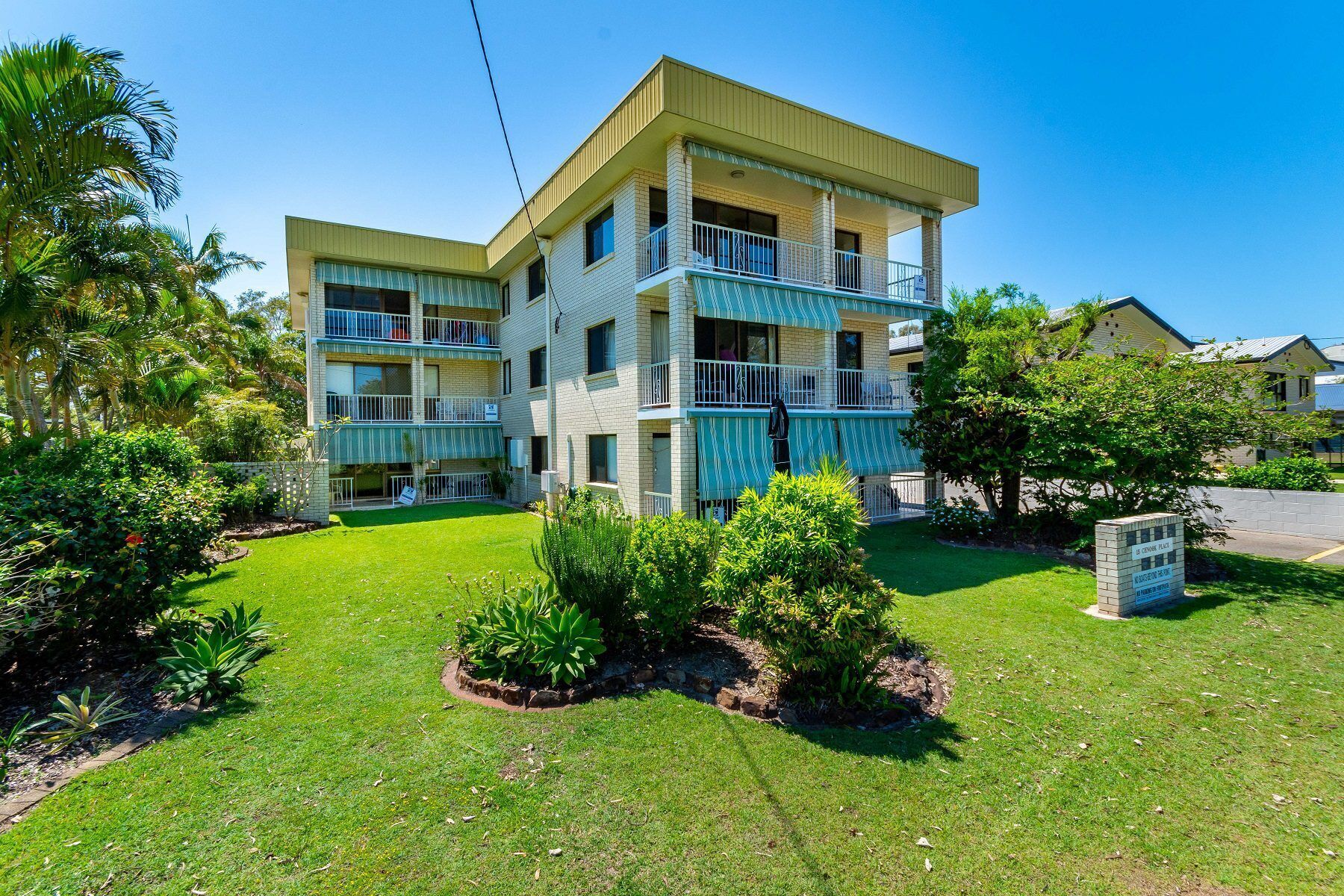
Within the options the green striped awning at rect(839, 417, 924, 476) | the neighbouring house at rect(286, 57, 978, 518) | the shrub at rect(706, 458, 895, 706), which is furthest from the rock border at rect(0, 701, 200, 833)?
the green striped awning at rect(839, 417, 924, 476)

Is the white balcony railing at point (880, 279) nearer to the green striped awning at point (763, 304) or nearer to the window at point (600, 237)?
the green striped awning at point (763, 304)

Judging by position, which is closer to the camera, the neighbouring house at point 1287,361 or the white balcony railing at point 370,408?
the white balcony railing at point 370,408

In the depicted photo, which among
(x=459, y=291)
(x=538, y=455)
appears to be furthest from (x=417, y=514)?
(x=459, y=291)

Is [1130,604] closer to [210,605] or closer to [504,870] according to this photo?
[504,870]

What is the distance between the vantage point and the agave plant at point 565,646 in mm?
5051

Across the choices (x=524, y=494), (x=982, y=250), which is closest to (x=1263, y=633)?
(x=982, y=250)

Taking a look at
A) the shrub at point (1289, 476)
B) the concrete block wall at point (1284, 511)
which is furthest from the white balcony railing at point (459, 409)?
the shrub at point (1289, 476)

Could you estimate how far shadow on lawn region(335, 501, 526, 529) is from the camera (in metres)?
15.4

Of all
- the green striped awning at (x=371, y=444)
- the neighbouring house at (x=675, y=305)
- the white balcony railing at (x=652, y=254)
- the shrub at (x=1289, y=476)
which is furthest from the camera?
the green striped awning at (x=371, y=444)

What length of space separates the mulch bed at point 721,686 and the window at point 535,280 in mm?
14965

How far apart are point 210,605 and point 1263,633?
1349 centimetres

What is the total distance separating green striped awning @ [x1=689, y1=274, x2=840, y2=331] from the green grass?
8.04 m

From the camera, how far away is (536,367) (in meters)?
19.1

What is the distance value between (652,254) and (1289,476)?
644 inches
